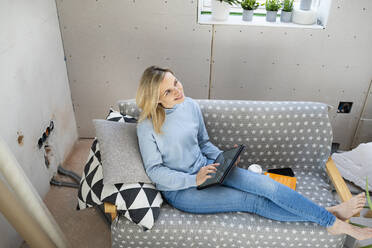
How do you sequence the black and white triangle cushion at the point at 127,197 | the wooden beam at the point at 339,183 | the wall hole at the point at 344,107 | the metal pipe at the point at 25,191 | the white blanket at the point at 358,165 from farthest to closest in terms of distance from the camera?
the wall hole at the point at 344,107 → the white blanket at the point at 358,165 → the wooden beam at the point at 339,183 → the black and white triangle cushion at the point at 127,197 → the metal pipe at the point at 25,191

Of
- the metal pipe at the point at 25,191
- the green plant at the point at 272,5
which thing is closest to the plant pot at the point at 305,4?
the green plant at the point at 272,5

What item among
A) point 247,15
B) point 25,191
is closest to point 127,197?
point 25,191

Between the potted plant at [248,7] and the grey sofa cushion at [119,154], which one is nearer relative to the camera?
the grey sofa cushion at [119,154]

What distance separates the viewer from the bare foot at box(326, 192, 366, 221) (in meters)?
1.74

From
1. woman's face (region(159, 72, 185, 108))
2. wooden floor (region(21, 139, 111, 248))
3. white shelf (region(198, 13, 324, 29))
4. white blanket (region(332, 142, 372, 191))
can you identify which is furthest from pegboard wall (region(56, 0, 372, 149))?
woman's face (region(159, 72, 185, 108))

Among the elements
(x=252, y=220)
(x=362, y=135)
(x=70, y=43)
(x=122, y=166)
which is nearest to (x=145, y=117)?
(x=122, y=166)

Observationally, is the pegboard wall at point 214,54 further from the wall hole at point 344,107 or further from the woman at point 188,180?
the woman at point 188,180

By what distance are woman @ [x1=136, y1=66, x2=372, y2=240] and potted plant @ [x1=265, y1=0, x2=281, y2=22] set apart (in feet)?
4.23

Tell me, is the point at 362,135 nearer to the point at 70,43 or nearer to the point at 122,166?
the point at 122,166

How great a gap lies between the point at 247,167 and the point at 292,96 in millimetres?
938

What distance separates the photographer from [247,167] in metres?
2.23

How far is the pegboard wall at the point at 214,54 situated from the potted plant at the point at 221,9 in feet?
0.37

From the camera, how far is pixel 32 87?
2.19 m

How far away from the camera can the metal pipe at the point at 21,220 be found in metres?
1.53
